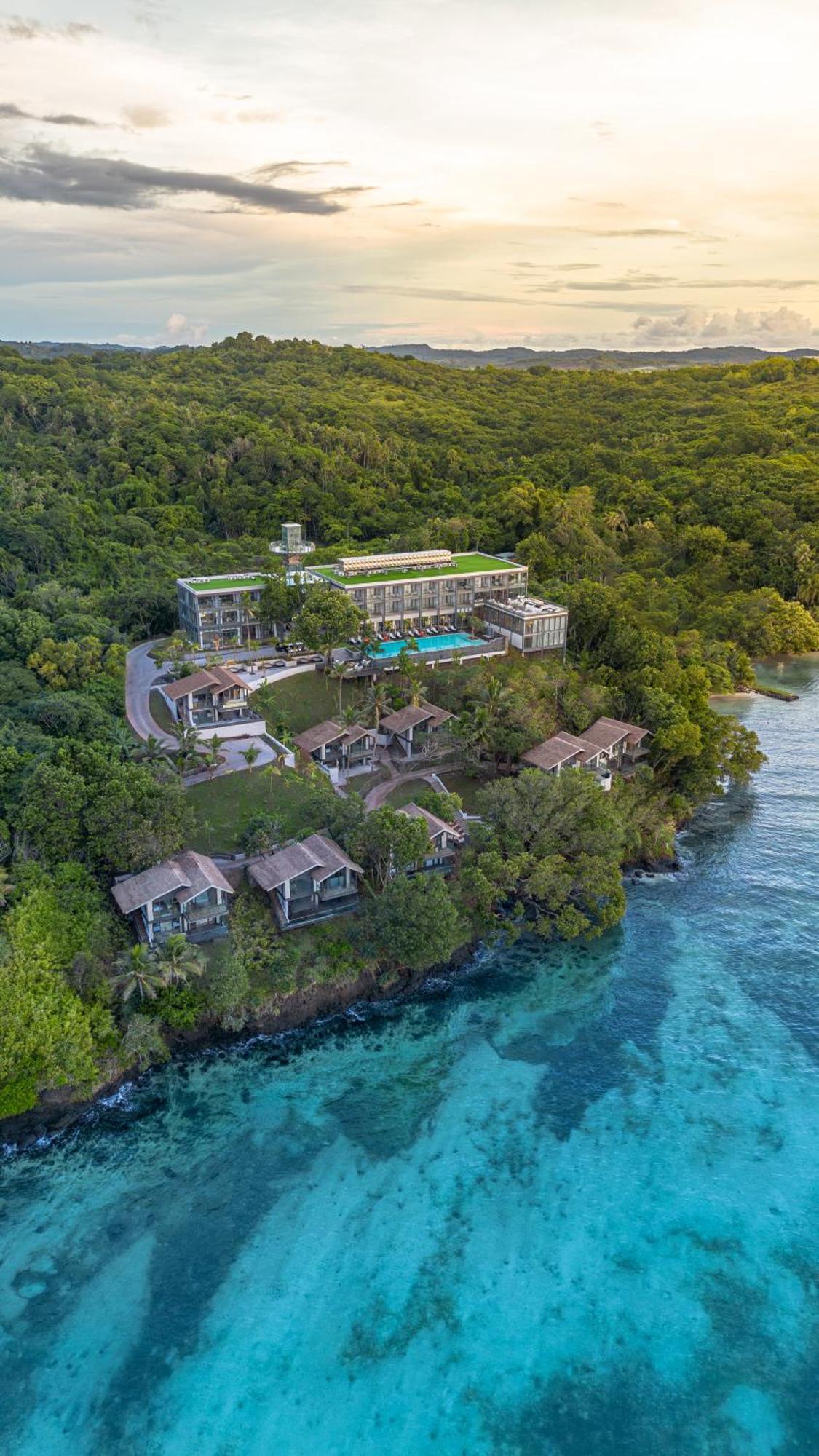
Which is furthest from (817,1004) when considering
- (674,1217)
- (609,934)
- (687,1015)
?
(674,1217)

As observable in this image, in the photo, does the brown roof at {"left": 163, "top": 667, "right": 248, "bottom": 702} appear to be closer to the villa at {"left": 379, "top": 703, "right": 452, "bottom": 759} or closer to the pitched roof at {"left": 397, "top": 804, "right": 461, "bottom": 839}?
the villa at {"left": 379, "top": 703, "right": 452, "bottom": 759}

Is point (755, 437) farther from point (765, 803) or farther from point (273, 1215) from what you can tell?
point (273, 1215)

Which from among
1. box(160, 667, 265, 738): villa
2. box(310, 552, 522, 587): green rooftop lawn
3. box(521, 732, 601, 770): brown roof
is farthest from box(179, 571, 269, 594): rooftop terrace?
box(521, 732, 601, 770): brown roof

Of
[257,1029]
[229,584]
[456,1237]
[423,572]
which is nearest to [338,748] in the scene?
[257,1029]

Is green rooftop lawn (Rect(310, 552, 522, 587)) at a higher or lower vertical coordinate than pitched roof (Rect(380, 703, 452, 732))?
higher

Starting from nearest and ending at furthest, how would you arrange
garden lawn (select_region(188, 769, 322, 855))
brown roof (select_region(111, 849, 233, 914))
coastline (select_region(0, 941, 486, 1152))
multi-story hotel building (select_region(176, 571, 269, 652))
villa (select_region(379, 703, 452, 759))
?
1. coastline (select_region(0, 941, 486, 1152))
2. brown roof (select_region(111, 849, 233, 914))
3. garden lawn (select_region(188, 769, 322, 855))
4. villa (select_region(379, 703, 452, 759))
5. multi-story hotel building (select_region(176, 571, 269, 652))

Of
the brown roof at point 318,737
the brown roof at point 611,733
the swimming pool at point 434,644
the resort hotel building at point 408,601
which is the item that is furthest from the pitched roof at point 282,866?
the resort hotel building at point 408,601
